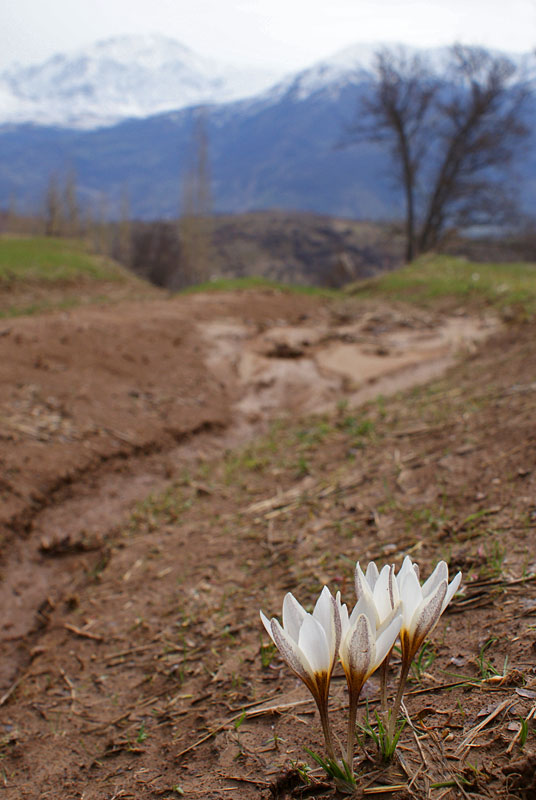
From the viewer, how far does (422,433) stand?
393cm

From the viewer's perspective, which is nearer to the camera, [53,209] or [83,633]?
[83,633]

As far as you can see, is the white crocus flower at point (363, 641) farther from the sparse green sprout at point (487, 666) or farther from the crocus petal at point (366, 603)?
the sparse green sprout at point (487, 666)

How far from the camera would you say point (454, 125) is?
19234mm

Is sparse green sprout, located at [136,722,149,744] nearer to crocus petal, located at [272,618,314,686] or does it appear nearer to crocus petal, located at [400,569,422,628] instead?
crocus petal, located at [272,618,314,686]

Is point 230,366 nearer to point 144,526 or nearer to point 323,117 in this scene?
point 144,526

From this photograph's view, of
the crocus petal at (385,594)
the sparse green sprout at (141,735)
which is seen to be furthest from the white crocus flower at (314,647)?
the sparse green sprout at (141,735)

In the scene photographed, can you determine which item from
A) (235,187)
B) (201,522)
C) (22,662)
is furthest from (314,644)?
(235,187)

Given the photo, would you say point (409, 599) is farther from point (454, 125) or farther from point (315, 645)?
point (454, 125)

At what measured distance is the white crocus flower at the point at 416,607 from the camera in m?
1.13

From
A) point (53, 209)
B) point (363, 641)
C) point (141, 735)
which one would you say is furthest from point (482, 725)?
point (53, 209)

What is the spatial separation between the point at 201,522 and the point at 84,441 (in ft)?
4.85

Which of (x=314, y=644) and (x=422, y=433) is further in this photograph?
(x=422, y=433)

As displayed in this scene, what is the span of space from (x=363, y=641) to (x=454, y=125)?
21.7 m

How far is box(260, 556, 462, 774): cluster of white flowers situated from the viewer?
1078 mm
